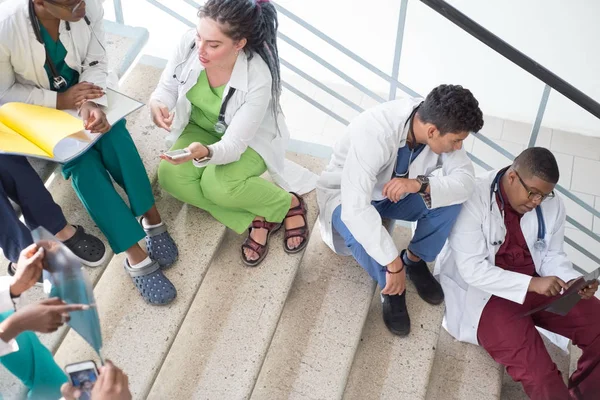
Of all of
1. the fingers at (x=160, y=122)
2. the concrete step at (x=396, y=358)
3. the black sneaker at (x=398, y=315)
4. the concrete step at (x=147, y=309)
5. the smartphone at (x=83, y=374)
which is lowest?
the concrete step at (x=396, y=358)

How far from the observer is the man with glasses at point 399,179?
8.49 feet

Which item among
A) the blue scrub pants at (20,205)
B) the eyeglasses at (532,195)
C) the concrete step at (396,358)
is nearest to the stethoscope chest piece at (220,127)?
the blue scrub pants at (20,205)

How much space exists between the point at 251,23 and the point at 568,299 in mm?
1471

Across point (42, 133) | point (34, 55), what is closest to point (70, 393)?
point (42, 133)

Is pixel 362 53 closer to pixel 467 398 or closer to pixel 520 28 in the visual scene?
pixel 520 28

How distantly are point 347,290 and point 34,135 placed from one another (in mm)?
1312

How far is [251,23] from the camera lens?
253 cm

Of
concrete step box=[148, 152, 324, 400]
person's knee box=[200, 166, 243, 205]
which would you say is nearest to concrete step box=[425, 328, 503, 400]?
concrete step box=[148, 152, 324, 400]

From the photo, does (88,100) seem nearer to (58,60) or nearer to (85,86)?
(85,86)

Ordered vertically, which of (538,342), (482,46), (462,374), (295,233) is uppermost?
(295,233)

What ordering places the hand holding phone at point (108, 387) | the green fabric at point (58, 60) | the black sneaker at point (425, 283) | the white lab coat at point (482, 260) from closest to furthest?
the hand holding phone at point (108, 387)
the green fabric at point (58, 60)
the white lab coat at point (482, 260)
the black sneaker at point (425, 283)

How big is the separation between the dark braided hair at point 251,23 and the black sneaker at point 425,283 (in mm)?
936

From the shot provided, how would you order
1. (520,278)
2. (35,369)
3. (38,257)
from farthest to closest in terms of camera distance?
(520,278)
(35,369)
(38,257)

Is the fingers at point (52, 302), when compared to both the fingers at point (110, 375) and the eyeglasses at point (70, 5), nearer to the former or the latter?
the fingers at point (110, 375)
